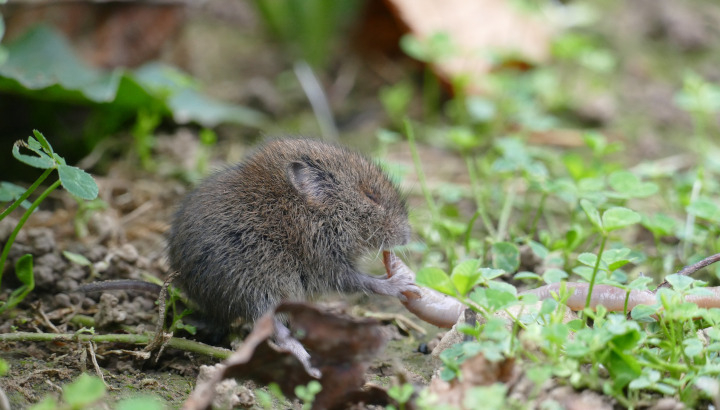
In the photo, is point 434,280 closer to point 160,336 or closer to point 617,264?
point 617,264

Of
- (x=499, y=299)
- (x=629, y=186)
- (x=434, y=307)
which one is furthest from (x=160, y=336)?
(x=629, y=186)

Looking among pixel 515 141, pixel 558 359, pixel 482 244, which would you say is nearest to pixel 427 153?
pixel 515 141

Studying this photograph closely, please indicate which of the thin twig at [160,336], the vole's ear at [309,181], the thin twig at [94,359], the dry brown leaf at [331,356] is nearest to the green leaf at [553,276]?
the dry brown leaf at [331,356]

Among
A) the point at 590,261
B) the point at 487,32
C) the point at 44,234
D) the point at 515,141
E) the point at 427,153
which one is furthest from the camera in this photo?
the point at 487,32

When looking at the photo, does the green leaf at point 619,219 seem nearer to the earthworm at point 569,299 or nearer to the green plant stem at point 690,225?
the earthworm at point 569,299

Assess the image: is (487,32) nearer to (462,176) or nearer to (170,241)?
(462,176)

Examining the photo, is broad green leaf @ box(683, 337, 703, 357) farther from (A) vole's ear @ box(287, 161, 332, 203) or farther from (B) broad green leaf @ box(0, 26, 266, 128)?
(B) broad green leaf @ box(0, 26, 266, 128)
